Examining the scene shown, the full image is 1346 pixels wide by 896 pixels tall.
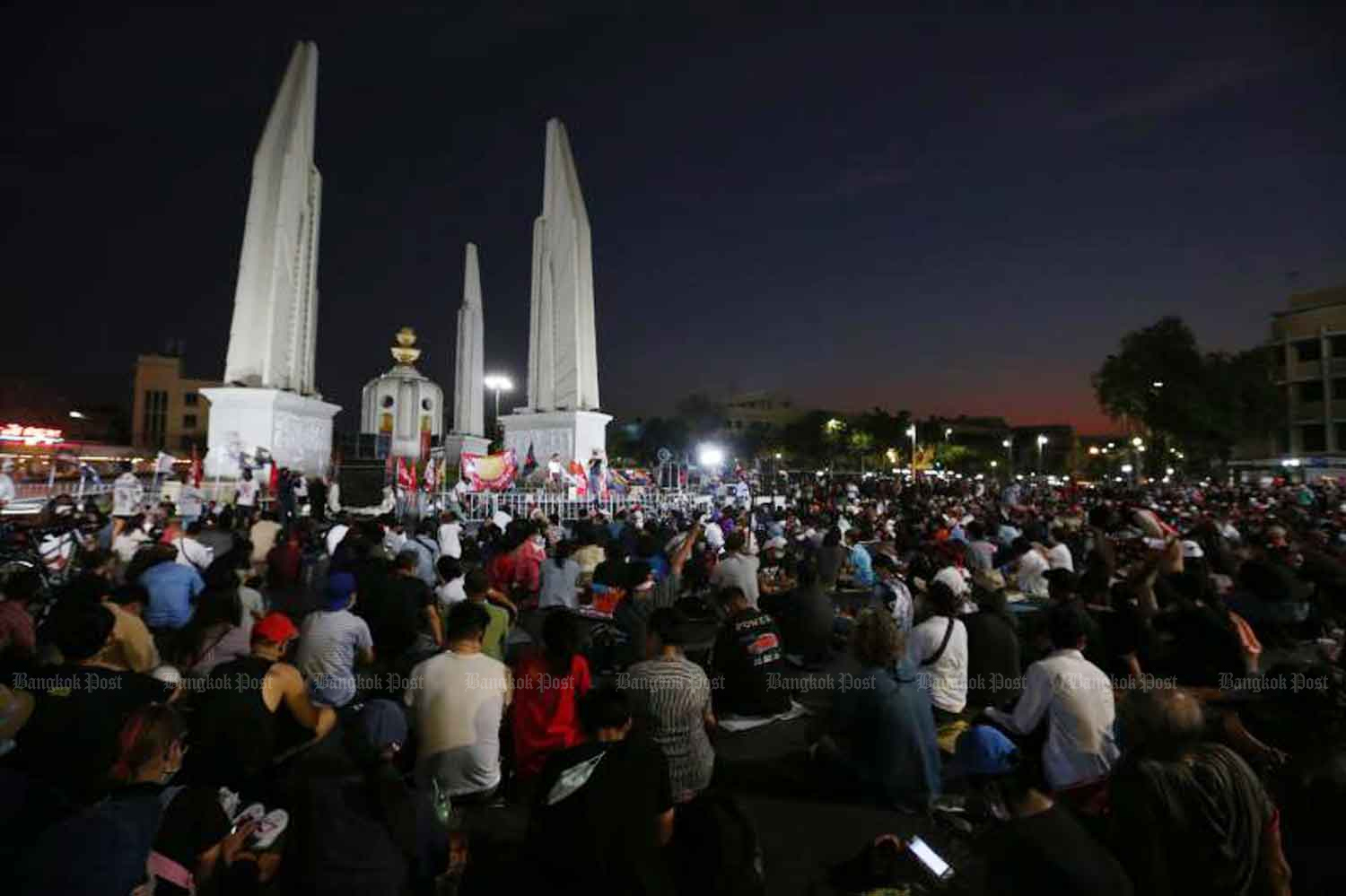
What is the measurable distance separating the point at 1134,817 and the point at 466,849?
3.72 m

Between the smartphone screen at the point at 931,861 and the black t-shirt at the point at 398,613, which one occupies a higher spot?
the black t-shirt at the point at 398,613

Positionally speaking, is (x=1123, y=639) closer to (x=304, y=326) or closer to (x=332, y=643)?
(x=332, y=643)

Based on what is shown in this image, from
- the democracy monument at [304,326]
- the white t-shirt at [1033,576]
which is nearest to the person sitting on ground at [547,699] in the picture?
the white t-shirt at [1033,576]

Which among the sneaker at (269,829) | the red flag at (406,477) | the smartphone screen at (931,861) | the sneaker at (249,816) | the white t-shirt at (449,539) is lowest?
the smartphone screen at (931,861)

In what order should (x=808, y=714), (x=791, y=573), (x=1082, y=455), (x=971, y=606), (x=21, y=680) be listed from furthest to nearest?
(x=1082, y=455) < (x=791, y=573) < (x=971, y=606) < (x=808, y=714) < (x=21, y=680)

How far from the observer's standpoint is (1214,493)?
32.0 metres

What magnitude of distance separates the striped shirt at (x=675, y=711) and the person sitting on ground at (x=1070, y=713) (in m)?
2.23

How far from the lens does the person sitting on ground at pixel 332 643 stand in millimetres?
5281

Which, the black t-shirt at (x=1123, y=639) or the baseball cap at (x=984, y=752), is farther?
the black t-shirt at (x=1123, y=639)

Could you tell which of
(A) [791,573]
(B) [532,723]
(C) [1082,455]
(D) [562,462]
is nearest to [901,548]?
(A) [791,573]

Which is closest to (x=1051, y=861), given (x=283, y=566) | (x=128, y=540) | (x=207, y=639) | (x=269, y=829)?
(x=269, y=829)

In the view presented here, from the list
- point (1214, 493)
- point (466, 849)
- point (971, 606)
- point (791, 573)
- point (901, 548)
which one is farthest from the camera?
point (1214, 493)

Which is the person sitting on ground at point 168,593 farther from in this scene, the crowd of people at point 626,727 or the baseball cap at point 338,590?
the baseball cap at point 338,590

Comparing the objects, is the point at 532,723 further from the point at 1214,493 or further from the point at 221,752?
the point at 1214,493
